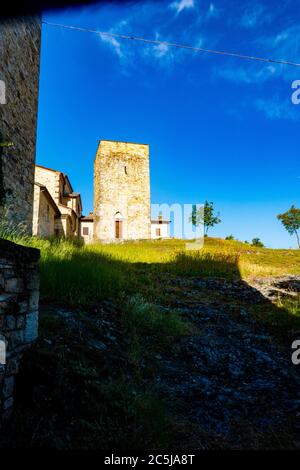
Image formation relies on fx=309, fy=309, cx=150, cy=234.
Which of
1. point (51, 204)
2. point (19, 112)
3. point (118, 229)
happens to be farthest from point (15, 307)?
point (118, 229)

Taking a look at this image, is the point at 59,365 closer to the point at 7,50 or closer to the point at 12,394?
the point at 12,394

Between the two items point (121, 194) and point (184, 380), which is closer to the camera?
point (184, 380)

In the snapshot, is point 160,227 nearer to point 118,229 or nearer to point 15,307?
point 118,229

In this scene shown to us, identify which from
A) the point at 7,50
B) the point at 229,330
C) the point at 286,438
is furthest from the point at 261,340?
the point at 7,50

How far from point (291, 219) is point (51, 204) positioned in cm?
3899

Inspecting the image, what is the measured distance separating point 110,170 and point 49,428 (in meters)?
28.8

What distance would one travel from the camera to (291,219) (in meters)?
48.0

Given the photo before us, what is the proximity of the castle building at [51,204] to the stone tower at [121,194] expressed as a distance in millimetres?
3325

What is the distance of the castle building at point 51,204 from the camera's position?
1789 cm

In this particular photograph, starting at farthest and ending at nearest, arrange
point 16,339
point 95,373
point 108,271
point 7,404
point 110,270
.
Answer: point 110,270 → point 108,271 → point 95,373 → point 16,339 → point 7,404

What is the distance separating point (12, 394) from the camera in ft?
9.07

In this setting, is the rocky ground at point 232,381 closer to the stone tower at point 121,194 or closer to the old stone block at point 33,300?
the old stone block at point 33,300

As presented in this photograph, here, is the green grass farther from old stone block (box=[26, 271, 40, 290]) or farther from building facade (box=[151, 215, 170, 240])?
building facade (box=[151, 215, 170, 240])

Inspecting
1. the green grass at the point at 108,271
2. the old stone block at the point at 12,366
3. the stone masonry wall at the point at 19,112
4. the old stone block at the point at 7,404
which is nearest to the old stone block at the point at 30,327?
the old stone block at the point at 12,366
